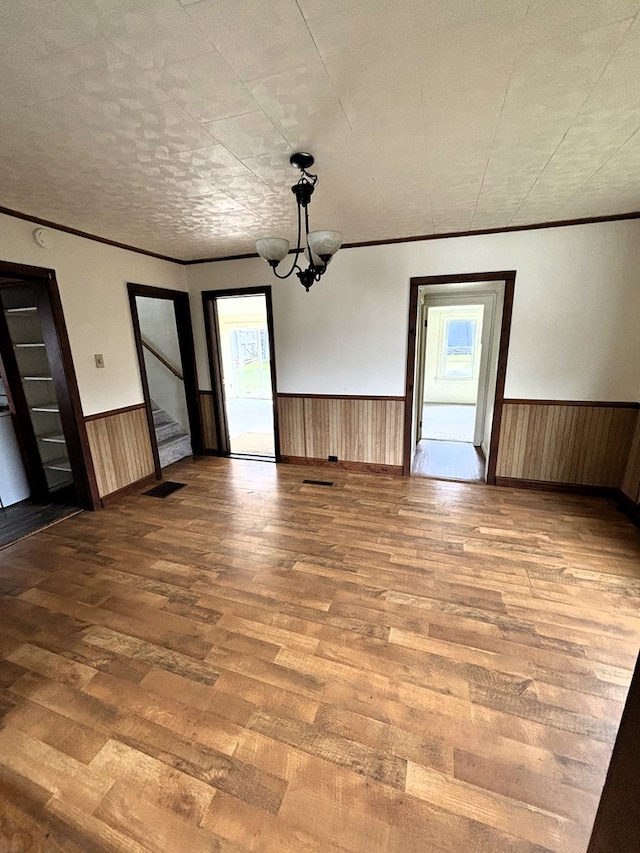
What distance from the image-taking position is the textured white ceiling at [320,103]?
1120 mm

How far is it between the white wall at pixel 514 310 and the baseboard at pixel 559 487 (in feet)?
2.85

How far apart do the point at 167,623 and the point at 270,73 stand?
8.52ft

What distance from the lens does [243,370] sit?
1006 cm

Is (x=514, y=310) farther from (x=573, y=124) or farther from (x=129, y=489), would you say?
(x=129, y=489)

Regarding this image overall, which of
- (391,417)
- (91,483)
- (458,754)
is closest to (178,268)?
(91,483)

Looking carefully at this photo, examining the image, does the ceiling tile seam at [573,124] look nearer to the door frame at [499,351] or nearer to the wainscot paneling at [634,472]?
the door frame at [499,351]

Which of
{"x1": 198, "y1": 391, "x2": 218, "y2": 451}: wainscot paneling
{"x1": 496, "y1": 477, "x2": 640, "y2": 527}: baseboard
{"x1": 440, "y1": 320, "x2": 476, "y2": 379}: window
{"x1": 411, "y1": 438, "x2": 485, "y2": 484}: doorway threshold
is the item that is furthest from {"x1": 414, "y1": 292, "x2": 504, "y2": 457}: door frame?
{"x1": 440, "y1": 320, "x2": 476, "y2": 379}: window

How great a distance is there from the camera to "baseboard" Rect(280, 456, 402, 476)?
4055 millimetres

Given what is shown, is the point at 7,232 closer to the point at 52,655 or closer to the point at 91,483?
the point at 91,483

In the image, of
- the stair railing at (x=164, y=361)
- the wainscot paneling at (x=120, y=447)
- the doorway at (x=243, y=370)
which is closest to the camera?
the wainscot paneling at (x=120, y=447)

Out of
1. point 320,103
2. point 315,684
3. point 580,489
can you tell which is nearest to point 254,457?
point 315,684

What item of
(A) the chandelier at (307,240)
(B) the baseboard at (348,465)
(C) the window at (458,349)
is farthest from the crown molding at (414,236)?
(C) the window at (458,349)

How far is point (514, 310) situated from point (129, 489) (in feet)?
14.1

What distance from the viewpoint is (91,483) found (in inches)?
130
